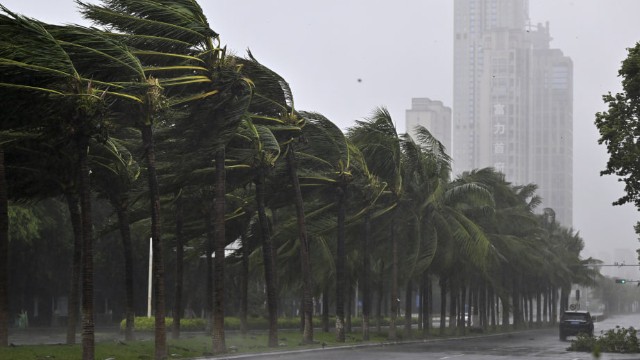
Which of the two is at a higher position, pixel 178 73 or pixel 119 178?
pixel 178 73

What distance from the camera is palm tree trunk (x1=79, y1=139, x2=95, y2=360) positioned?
2339cm

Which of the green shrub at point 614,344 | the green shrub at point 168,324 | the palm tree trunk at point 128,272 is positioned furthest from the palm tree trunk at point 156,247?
the green shrub at point 168,324

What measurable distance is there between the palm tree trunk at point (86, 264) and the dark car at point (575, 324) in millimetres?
38140

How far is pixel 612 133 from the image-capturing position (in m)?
33.1

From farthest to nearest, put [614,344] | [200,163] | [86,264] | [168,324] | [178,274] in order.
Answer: [168,324] < [614,344] < [178,274] < [200,163] < [86,264]

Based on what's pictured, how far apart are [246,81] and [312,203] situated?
644 inches

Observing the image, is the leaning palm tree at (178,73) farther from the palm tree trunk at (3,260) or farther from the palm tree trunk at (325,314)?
the palm tree trunk at (325,314)

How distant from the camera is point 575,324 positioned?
5522 centimetres

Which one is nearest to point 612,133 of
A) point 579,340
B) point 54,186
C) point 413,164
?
point 579,340

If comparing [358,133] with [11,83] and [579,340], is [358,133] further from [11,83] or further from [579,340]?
[11,83]

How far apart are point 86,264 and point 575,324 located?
3843cm

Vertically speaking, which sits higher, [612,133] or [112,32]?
[112,32]

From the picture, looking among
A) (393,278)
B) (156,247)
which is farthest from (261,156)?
(393,278)

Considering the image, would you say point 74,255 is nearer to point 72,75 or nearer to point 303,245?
point 72,75
